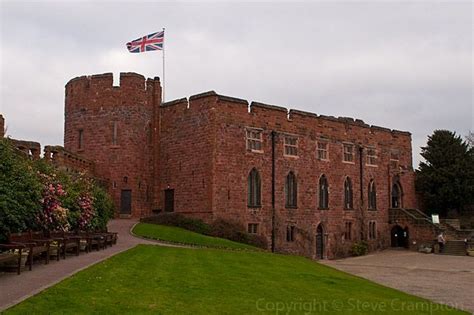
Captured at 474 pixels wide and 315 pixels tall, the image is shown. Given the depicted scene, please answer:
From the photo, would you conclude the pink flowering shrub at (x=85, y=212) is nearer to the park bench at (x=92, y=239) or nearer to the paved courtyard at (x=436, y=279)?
the park bench at (x=92, y=239)

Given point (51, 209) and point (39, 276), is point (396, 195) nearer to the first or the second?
point (51, 209)

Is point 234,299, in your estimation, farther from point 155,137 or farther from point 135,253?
point 155,137

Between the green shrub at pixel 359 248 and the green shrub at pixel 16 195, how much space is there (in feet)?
92.4

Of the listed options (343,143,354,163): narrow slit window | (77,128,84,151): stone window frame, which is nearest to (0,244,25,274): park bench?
(77,128,84,151): stone window frame

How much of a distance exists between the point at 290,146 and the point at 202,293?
2593cm

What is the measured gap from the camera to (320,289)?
13.7m

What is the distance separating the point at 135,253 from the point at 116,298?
902 centimetres

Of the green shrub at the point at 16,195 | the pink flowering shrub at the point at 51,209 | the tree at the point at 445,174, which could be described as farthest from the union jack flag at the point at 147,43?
the tree at the point at 445,174

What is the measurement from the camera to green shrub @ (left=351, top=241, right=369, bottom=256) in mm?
39938

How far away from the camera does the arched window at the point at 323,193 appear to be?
3869 cm

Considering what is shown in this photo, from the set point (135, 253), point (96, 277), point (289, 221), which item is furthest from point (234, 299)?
point (289, 221)

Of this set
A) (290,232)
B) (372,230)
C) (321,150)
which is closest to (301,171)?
(321,150)

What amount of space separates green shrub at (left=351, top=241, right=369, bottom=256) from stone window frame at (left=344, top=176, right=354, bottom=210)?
270 centimetres

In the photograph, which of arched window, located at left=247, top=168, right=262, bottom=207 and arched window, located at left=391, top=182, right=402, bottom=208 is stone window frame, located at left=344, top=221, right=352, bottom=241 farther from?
arched window, located at left=247, top=168, right=262, bottom=207
